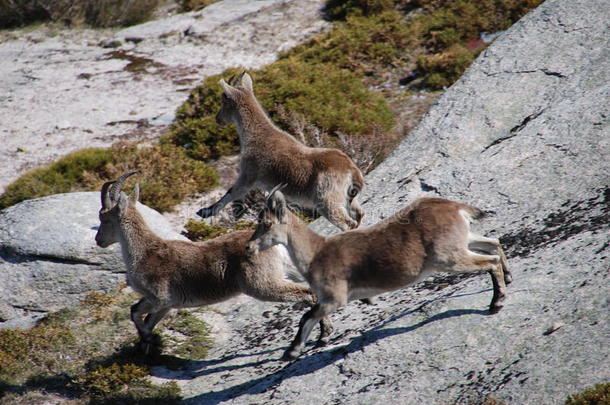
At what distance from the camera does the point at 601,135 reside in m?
9.59

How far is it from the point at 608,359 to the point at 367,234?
272cm

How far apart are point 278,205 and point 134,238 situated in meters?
2.38

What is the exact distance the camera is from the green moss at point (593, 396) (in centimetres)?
535

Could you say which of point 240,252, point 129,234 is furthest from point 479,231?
point 129,234

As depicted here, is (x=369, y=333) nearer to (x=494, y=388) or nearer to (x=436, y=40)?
(x=494, y=388)

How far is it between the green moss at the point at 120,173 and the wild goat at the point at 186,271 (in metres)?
4.95

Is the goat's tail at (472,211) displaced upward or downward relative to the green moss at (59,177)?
upward

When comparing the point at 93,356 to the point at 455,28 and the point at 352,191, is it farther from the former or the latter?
the point at 455,28

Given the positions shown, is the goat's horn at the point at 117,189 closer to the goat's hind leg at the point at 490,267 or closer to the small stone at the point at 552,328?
the goat's hind leg at the point at 490,267

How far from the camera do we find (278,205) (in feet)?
24.9

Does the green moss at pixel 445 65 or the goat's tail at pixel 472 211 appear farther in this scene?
the green moss at pixel 445 65

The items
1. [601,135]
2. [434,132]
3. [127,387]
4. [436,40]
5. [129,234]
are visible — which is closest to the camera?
[127,387]

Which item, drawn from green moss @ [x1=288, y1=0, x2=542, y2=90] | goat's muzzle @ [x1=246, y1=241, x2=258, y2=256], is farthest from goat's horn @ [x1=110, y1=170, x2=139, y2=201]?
green moss @ [x1=288, y1=0, x2=542, y2=90]

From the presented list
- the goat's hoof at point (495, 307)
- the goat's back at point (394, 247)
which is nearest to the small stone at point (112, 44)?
the goat's back at point (394, 247)
